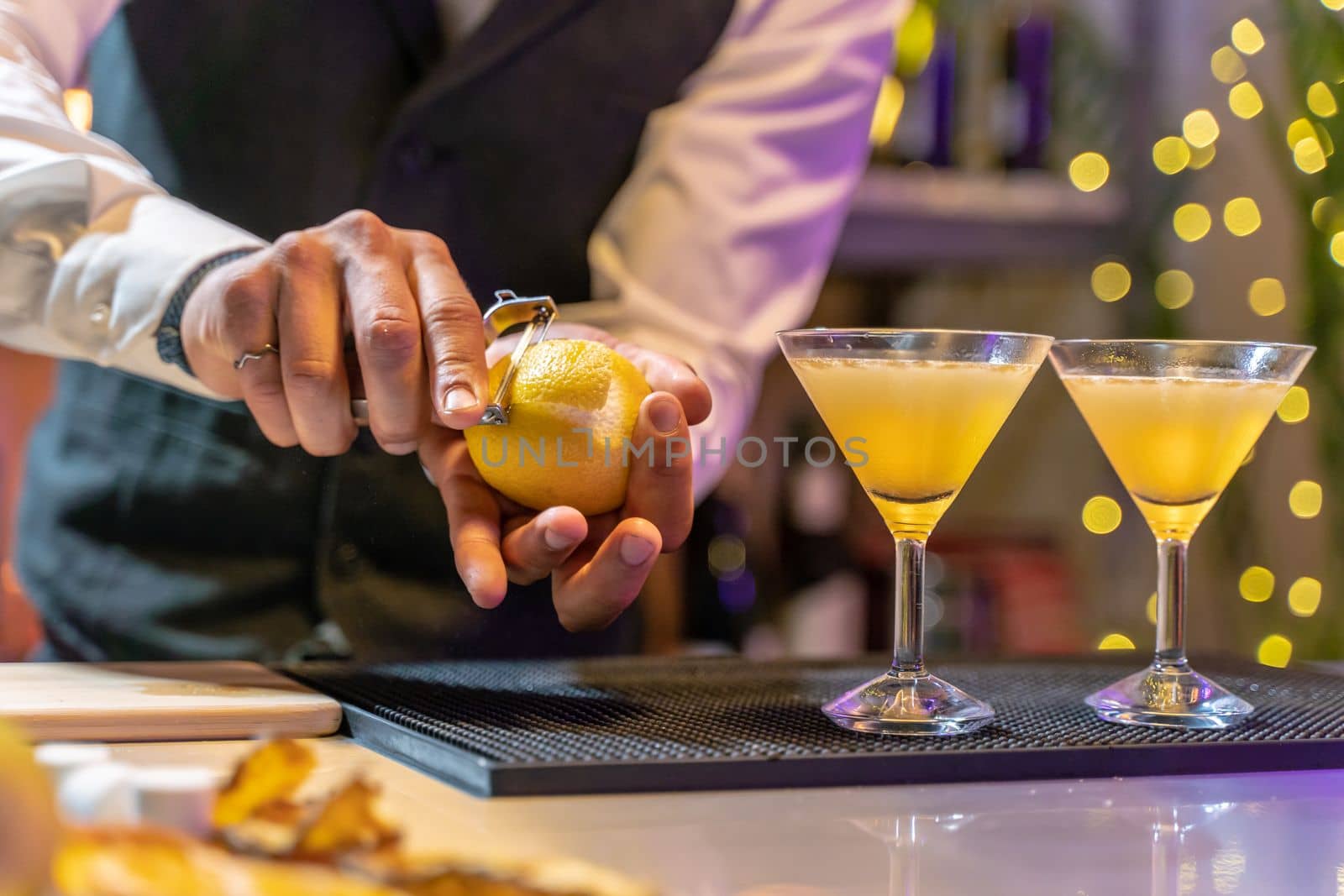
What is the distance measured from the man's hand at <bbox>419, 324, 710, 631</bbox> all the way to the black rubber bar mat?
8cm

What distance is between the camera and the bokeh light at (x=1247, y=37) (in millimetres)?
2500

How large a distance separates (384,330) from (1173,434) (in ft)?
1.85

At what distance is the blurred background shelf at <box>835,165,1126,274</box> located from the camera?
237cm

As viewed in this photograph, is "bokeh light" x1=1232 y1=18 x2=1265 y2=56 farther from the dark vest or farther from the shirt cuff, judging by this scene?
the shirt cuff

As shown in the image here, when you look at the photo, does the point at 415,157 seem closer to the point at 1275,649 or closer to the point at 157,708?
the point at 157,708

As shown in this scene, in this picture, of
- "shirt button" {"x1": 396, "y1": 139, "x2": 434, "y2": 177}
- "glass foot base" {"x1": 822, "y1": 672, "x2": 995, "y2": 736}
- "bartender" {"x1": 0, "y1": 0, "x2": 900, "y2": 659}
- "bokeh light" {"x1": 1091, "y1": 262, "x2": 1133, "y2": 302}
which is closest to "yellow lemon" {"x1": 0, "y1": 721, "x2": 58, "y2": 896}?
"glass foot base" {"x1": 822, "y1": 672, "x2": 995, "y2": 736}

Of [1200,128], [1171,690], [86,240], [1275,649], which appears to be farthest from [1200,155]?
[86,240]

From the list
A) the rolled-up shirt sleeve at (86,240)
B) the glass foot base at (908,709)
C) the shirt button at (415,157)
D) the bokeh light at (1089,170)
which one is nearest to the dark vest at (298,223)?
the shirt button at (415,157)

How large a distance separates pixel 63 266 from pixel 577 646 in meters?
0.68

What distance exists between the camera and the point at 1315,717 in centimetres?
97

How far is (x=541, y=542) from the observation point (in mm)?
897

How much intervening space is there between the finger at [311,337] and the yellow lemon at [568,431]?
10 centimetres

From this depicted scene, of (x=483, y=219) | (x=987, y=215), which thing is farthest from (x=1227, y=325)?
(x=483, y=219)

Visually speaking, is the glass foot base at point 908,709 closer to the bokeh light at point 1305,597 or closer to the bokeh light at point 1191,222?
the bokeh light at point 1305,597
